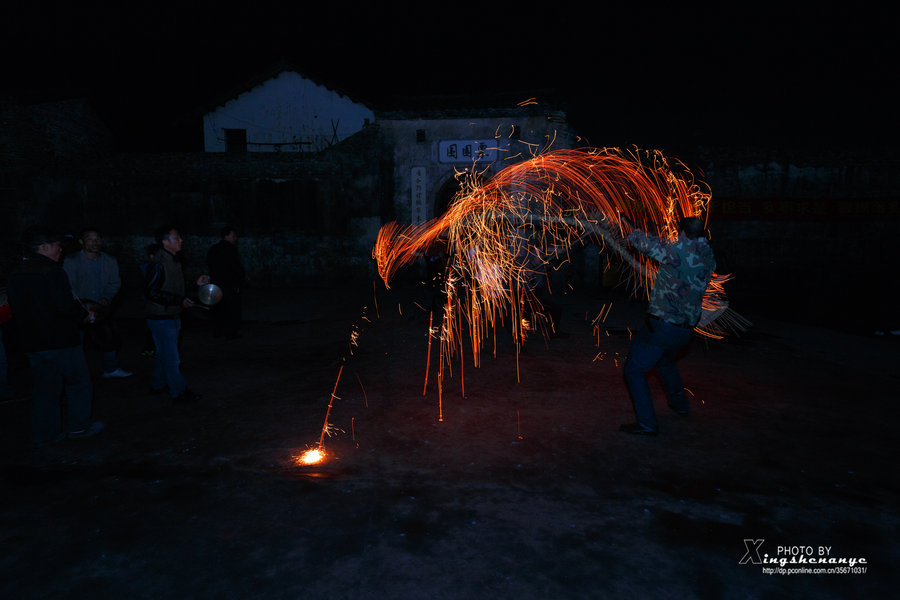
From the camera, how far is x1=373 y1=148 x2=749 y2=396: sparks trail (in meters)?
6.55

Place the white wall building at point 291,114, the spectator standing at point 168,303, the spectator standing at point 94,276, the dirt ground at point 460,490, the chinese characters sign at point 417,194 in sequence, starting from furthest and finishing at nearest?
the white wall building at point 291,114 < the chinese characters sign at point 417,194 < the spectator standing at point 94,276 < the spectator standing at point 168,303 < the dirt ground at point 460,490

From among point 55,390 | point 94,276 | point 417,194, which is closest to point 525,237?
point 94,276

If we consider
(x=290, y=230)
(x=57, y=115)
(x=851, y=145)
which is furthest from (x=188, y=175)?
(x=851, y=145)

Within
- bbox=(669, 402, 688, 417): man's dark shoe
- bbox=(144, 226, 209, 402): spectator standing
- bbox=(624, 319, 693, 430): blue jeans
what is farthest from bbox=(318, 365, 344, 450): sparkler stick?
bbox=(669, 402, 688, 417): man's dark shoe

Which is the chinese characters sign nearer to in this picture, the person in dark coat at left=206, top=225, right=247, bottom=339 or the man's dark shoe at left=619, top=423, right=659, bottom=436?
the person in dark coat at left=206, top=225, right=247, bottom=339

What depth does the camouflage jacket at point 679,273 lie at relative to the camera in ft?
14.3

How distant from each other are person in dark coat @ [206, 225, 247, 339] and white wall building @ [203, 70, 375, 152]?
16889 mm

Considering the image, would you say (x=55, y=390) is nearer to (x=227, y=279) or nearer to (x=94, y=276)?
(x=94, y=276)

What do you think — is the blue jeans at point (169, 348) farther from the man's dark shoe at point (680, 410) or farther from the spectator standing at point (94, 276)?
the man's dark shoe at point (680, 410)

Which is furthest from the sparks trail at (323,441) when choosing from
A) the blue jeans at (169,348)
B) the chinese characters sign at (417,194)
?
the chinese characters sign at (417,194)

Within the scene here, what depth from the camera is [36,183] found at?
15938 millimetres

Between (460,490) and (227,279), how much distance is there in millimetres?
6447

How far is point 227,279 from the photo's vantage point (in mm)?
8711

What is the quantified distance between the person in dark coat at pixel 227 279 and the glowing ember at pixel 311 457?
493 cm
